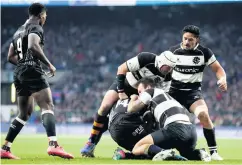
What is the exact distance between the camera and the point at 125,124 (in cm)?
937

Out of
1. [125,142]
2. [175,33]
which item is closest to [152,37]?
[175,33]

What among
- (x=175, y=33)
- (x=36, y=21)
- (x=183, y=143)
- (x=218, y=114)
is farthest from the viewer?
(x=175, y=33)

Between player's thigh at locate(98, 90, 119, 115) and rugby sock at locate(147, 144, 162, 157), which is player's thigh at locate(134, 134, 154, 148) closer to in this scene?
rugby sock at locate(147, 144, 162, 157)

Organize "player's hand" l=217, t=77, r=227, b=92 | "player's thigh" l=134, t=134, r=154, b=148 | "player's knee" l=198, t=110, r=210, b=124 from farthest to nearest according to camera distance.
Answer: "player's hand" l=217, t=77, r=227, b=92
"player's knee" l=198, t=110, r=210, b=124
"player's thigh" l=134, t=134, r=154, b=148

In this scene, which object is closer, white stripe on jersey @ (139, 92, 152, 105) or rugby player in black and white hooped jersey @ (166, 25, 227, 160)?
white stripe on jersey @ (139, 92, 152, 105)

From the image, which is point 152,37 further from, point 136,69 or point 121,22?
point 136,69

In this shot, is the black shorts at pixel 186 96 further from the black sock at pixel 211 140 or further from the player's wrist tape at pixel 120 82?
the player's wrist tape at pixel 120 82

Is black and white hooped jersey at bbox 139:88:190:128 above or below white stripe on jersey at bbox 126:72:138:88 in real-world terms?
below

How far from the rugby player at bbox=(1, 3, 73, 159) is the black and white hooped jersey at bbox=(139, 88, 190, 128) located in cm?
137

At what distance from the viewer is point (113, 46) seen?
3459 centimetres

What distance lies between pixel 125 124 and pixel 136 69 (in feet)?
2.76

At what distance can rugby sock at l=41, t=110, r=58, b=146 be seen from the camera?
8.64 meters

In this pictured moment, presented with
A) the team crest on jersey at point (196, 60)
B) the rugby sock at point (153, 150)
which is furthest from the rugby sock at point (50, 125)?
the team crest on jersey at point (196, 60)

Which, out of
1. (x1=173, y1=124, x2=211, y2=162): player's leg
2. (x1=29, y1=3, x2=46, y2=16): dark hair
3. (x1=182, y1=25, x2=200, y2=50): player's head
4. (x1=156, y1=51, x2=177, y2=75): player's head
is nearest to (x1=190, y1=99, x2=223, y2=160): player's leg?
(x1=173, y1=124, x2=211, y2=162): player's leg
